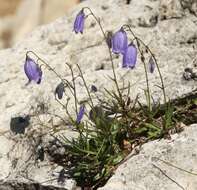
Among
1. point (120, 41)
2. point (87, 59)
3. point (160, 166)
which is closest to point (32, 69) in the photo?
point (120, 41)

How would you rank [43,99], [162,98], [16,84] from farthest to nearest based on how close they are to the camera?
[16,84] → [43,99] → [162,98]

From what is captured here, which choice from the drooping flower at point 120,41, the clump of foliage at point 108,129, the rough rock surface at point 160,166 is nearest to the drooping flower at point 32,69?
the clump of foliage at point 108,129

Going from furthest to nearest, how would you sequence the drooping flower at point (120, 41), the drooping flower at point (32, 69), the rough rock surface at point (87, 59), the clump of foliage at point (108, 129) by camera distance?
the rough rock surface at point (87, 59) < the clump of foliage at point (108, 129) < the drooping flower at point (32, 69) < the drooping flower at point (120, 41)

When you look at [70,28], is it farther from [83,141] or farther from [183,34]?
[83,141]

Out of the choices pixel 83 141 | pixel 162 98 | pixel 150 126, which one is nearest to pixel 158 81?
pixel 162 98

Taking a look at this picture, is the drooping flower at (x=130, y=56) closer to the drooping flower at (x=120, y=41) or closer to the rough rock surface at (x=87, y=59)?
the drooping flower at (x=120, y=41)

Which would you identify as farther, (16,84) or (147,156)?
(16,84)

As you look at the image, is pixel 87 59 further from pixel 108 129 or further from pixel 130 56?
pixel 130 56
